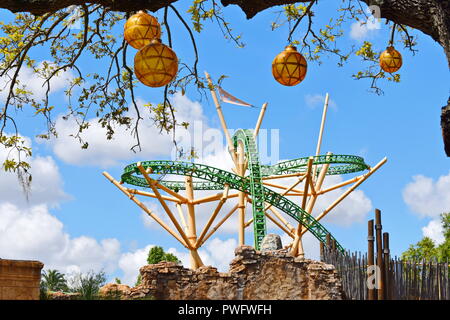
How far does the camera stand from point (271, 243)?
58.2ft

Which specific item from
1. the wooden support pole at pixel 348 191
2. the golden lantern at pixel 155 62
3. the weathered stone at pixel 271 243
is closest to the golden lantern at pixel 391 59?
the golden lantern at pixel 155 62

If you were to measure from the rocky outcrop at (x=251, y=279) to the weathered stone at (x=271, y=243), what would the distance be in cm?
176

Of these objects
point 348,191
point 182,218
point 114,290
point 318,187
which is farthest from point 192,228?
point 114,290

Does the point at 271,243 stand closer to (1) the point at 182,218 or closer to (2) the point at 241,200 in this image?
(2) the point at 241,200

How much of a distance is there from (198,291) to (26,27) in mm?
8992

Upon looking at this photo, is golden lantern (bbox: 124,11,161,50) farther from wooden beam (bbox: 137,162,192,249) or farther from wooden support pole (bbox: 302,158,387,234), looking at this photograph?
wooden support pole (bbox: 302,158,387,234)

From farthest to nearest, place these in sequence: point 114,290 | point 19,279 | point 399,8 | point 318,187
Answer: point 318,187
point 114,290
point 19,279
point 399,8

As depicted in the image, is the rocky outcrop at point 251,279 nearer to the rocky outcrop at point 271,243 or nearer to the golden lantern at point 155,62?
the rocky outcrop at point 271,243

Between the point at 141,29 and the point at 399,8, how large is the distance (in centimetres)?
212

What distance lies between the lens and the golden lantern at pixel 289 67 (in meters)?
5.64

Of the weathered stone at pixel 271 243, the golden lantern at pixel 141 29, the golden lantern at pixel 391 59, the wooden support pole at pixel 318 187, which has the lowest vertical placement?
the weathered stone at pixel 271 243

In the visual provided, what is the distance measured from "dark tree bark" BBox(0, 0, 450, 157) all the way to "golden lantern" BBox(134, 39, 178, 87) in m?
0.64
